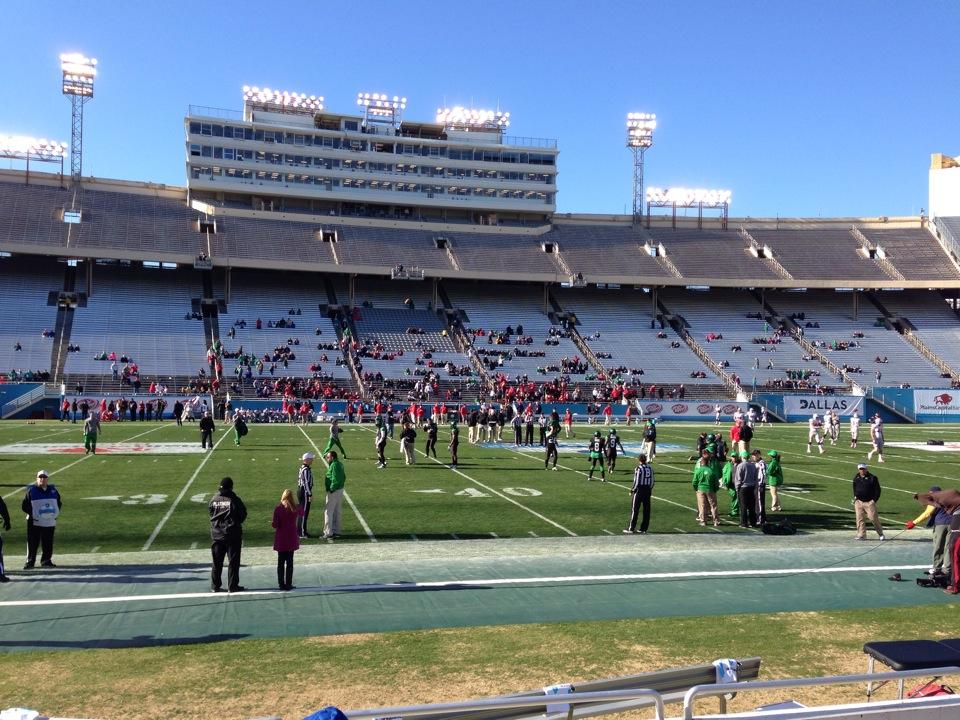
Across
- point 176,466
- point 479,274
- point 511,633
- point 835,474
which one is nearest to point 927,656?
point 511,633

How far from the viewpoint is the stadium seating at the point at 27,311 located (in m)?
46.6

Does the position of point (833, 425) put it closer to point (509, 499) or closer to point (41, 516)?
point (509, 499)

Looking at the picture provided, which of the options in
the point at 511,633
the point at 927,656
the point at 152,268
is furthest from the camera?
the point at 152,268

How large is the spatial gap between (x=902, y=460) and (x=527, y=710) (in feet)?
82.8

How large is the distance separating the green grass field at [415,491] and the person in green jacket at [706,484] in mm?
326

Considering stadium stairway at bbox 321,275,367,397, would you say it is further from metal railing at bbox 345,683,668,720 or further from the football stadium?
metal railing at bbox 345,683,668,720

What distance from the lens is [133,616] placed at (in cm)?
923

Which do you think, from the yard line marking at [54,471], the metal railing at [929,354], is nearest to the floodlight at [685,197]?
the metal railing at [929,354]

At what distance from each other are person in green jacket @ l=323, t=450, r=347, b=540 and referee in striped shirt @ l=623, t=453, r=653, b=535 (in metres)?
4.94

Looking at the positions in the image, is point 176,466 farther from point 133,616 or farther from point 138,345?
point 138,345

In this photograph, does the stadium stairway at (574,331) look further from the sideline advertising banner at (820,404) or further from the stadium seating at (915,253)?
the stadium seating at (915,253)

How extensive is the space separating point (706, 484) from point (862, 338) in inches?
1997

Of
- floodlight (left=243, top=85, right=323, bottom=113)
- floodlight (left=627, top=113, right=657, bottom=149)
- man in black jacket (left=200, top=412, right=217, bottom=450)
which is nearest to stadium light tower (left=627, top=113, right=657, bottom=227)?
floodlight (left=627, top=113, right=657, bottom=149)

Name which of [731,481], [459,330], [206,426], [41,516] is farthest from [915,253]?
[41,516]
